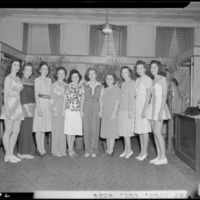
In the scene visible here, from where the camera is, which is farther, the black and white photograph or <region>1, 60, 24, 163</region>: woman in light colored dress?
<region>1, 60, 24, 163</region>: woman in light colored dress

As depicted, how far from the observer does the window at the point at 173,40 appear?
9125 mm

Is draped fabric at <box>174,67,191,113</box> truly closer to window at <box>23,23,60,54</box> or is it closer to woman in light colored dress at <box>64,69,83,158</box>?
woman in light colored dress at <box>64,69,83,158</box>

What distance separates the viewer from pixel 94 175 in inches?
130

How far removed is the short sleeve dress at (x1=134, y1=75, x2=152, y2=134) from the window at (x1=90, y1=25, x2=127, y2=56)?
210 inches

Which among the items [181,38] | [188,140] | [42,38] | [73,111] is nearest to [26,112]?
[73,111]

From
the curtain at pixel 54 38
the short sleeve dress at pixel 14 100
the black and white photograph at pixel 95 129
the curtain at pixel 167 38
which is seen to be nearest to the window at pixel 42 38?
the curtain at pixel 54 38

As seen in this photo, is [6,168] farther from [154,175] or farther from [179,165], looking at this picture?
[179,165]

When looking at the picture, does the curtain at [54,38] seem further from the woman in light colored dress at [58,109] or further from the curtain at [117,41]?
the woman in light colored dress at [58,109]

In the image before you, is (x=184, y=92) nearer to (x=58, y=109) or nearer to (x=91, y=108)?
(x=91, y=108)

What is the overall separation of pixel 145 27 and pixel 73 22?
9.27ft

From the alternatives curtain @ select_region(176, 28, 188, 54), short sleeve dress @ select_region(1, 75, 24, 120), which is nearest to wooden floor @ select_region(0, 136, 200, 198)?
short sleeve dress @ select_region(1, 75, 24, 120)

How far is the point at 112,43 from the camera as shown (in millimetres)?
9344

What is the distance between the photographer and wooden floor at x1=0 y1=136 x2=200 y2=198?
288 centimetres

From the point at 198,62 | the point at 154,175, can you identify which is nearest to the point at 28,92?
the point at 154,175
